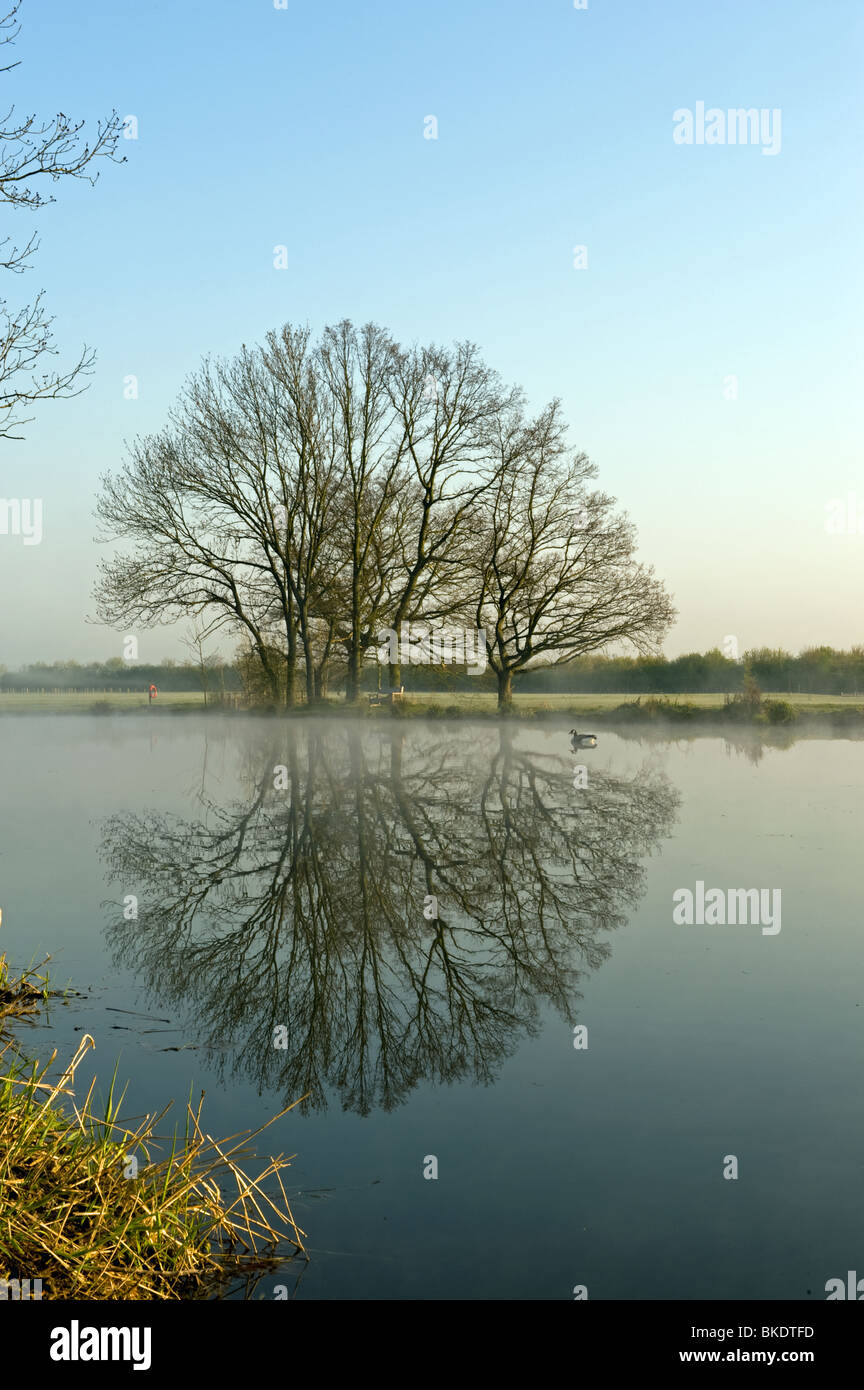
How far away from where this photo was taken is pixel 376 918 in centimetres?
807

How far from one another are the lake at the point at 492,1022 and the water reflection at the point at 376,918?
0.11 ft

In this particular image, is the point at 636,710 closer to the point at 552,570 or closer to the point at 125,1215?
the point at 552,570

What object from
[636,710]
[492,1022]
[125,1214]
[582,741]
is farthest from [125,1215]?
[636,710]

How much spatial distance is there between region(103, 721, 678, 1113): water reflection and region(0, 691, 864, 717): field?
74.4 feet

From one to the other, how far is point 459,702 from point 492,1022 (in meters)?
35.0

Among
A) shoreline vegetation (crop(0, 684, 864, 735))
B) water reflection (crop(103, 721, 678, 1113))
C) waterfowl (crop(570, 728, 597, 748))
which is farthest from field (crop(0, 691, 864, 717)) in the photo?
water reflection (crop(103, 721, 678, 1113))

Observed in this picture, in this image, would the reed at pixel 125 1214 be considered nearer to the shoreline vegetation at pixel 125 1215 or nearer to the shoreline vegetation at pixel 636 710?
the shoreline vegetation at pixel 125 1215

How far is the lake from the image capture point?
3545 mm

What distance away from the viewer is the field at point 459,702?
38.3 m

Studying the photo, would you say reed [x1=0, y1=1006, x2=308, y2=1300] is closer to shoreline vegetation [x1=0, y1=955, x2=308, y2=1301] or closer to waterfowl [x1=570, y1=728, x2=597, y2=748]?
shoreline vegetation [x1=0, y1=955, x2=308, y2=1301]
